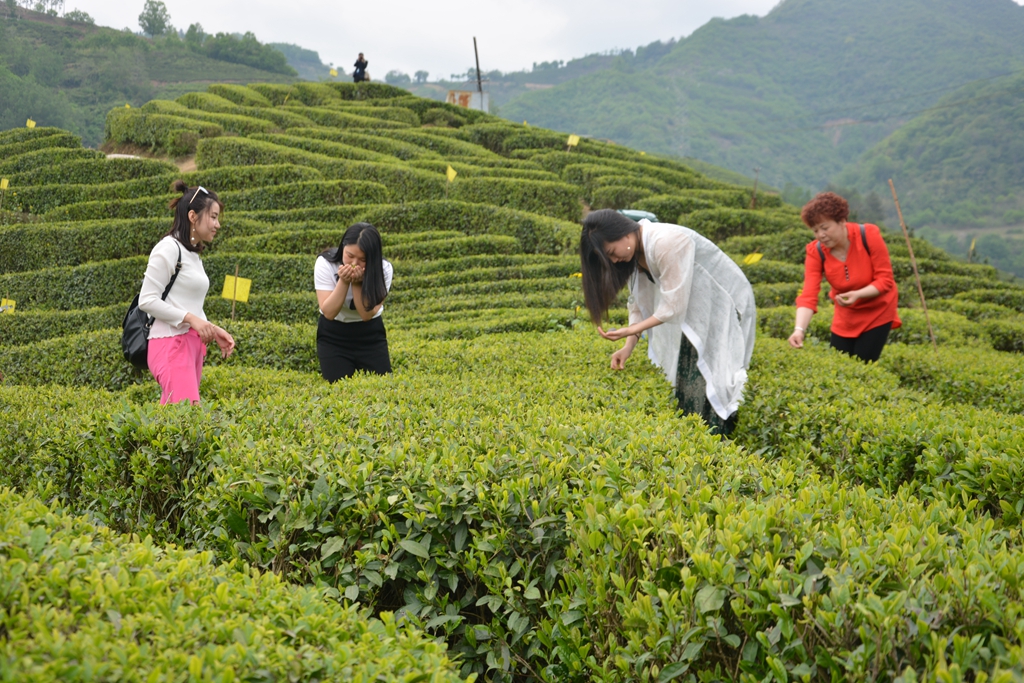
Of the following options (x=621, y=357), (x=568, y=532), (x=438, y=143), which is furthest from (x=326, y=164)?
(x=568, y=532)

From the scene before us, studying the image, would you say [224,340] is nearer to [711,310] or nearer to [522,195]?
[711,310]

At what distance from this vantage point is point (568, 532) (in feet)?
7.18

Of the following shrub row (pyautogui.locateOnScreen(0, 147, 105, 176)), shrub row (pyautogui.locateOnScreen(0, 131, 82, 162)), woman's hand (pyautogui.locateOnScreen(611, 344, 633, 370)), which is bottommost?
woman's hand (pyautogui.locateOnScreen(611, 344, 633, 370))

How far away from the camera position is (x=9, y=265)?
12672mm

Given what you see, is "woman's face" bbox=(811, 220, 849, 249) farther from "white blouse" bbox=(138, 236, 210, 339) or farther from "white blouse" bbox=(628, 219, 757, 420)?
"white blouse" bbox=(138, 236, 210, 339)

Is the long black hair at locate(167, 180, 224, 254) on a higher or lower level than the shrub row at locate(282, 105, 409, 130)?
lower

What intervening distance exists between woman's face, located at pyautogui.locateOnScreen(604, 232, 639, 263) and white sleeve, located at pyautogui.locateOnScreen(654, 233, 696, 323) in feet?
0.52

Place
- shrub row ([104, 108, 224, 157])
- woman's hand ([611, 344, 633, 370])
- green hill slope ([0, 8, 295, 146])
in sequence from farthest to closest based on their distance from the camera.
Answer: green hill slope ([0, 8, 295, 146])
shrub row ([104, 108, 224, 157])
woman's hand ([611, 344, 633, 370])

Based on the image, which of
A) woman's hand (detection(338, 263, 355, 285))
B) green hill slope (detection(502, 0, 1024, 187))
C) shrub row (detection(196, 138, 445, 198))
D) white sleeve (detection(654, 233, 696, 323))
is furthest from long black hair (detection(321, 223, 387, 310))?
green hill slope (detection(502, 0, 1024, 187))

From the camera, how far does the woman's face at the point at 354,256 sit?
4469 mm

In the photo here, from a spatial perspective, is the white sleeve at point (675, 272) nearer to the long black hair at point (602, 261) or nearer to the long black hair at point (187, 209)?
the long black hair at point (602, 261)

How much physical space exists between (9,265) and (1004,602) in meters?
15.5

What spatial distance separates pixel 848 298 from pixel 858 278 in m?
0.17

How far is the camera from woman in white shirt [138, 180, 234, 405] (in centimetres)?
399
